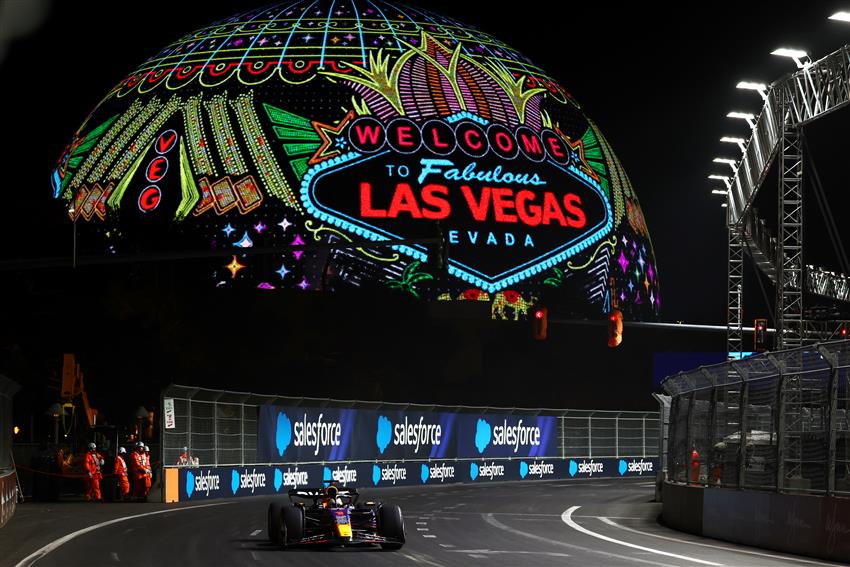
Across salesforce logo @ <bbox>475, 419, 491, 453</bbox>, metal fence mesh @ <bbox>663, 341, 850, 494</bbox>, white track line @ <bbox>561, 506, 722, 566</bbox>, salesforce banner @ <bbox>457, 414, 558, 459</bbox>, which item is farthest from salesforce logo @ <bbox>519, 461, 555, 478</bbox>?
metal fence mesh @ <bbox>663, 341, 850, 494</bbox>

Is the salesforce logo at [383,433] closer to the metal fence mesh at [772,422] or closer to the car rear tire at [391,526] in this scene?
the metal fence mesh at [772,422]

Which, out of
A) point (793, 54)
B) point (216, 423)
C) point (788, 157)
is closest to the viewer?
point (793, 54)

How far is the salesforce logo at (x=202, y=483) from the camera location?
1426 inches

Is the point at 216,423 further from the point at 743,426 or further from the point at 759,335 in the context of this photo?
the point at 759,335

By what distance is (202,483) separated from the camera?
3700cm

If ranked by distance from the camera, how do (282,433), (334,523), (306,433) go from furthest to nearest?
(306,433) → (282,433) → (334,523)

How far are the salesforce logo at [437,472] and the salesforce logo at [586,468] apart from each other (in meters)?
7.41

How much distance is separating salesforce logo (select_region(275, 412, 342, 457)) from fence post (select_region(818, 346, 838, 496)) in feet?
74.3

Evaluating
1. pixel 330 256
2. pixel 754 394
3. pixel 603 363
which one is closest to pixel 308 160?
pixel 330 256

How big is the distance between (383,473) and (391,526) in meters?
25.4

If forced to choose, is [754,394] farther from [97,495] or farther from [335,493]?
[97,495]

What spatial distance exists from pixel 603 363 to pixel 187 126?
28.0 metres

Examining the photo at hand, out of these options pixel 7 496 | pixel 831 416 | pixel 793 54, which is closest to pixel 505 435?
pixel 793 54

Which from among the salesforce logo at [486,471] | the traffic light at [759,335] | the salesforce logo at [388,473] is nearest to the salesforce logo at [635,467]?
the salesforce logo at [486,471]
